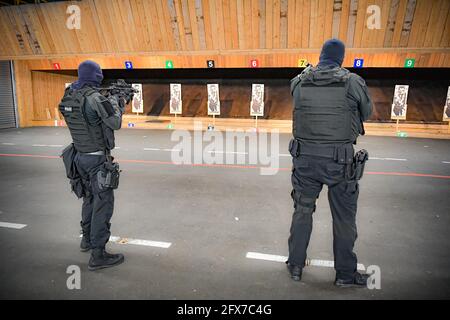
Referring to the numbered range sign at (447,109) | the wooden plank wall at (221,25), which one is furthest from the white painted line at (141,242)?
the numbered range sign at (447,109)

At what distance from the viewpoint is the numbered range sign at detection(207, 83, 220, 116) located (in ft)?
39.5

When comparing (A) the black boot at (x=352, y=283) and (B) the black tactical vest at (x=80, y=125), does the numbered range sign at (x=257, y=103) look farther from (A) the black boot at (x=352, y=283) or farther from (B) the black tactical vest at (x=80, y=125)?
(A) the black boot at (x=352, y=283)

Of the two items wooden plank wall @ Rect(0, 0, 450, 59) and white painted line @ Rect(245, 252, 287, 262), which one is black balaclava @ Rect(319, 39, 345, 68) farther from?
wooden plank wall @ Rect(0, 0, 450, 59)

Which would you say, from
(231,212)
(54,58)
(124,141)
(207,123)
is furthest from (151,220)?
(54,58)

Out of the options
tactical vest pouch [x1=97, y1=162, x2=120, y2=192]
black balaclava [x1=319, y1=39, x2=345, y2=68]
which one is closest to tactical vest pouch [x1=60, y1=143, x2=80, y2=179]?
tactical vest pouch [x1=97, y1=162, x2=120, y2=192]

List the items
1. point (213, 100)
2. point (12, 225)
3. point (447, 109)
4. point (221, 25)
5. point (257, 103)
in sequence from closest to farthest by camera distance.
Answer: point (12, 225), point (221, 25), point (447, 109), point (257, 103), point (213, 100)

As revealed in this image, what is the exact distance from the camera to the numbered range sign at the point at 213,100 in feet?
39.5

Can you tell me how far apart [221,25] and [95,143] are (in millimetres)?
7412

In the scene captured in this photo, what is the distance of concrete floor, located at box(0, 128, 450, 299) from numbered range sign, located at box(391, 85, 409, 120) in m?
4.84

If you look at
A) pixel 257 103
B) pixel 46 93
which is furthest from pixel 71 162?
pixel 46 93

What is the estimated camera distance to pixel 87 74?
2.64m

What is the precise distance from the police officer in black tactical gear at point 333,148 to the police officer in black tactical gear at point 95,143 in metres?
1.53

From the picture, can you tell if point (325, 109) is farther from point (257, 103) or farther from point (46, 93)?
point (46, 93)
